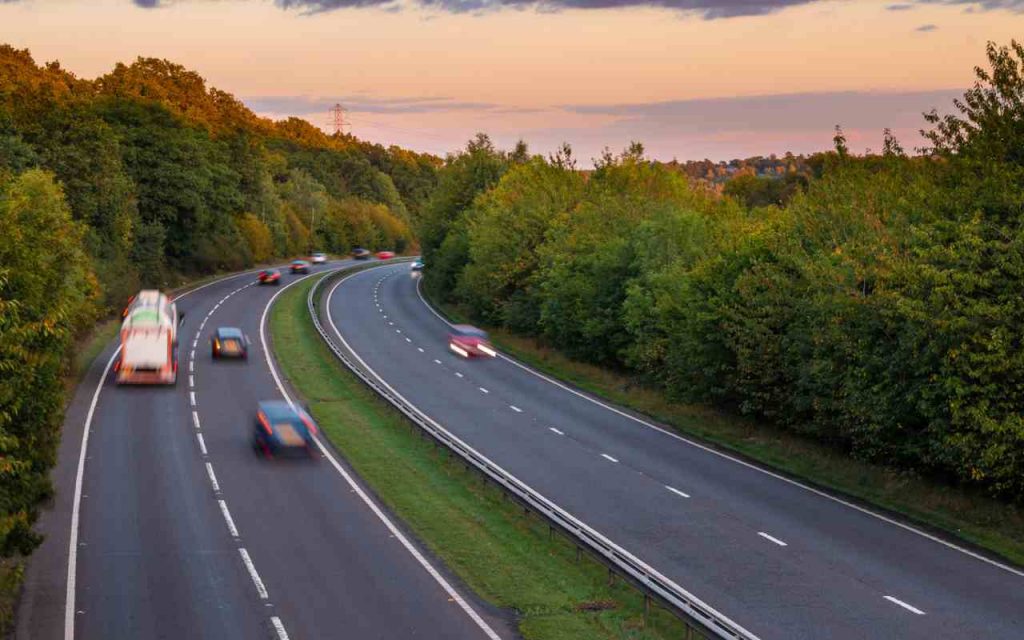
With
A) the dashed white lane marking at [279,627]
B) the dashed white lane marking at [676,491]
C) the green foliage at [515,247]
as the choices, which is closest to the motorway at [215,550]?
the dashed white lane marking at [279,627]

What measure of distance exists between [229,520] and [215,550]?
108 inches

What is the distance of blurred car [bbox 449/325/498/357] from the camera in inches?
2418

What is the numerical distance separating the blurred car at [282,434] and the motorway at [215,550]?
61 cm

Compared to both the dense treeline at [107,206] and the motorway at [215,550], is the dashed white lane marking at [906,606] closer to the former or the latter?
the motorway at [215,550]

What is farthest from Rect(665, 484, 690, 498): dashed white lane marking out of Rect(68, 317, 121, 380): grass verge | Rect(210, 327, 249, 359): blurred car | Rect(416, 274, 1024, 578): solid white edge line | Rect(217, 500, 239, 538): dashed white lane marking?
Rect(210, 327, 249, 359): blurred car

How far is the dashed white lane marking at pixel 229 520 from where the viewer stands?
2617cm

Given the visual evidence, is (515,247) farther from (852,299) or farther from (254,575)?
(254,575)

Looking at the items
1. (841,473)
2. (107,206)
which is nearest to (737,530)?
(841,473)

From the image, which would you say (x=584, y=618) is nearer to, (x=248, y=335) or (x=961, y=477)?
(x=961, y=477)

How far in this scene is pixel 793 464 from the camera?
34688 millimetres

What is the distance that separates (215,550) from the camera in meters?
24.6

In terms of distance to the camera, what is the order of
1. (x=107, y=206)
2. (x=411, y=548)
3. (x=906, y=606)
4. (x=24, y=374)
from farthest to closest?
1. (x=107, y=206)
2. (x=411, y=548)
3. (x=906, y=606)
4. (x=24, y=374)

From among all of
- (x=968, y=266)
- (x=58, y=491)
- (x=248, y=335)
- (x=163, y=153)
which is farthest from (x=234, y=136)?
(x=968, y=266)

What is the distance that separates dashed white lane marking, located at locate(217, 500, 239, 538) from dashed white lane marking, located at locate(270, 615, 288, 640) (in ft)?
20.2
